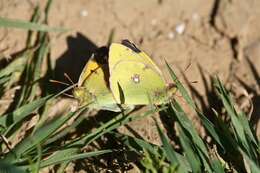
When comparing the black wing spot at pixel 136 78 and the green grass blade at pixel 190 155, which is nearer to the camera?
the green grass blade at pixel 190 155

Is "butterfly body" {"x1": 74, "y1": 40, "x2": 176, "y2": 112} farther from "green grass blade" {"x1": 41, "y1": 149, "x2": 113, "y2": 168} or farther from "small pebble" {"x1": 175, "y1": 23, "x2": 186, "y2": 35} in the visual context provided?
"small pebble" {"x1": 175, "y1": 23, "x2": 186, "y2": 35}

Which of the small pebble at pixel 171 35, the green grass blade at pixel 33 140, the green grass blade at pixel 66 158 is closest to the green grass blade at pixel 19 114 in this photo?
the green grass blade at pixel 33 140

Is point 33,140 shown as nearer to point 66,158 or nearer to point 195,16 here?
point 66,158

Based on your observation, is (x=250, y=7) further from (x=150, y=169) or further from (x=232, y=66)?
(x=150, y=169)

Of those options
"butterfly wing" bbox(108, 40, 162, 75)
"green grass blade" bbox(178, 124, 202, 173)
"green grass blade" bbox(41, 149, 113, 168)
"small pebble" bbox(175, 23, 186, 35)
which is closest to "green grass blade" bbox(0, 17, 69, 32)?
"butterfly wing" bbox(108, 40, 162, 75)

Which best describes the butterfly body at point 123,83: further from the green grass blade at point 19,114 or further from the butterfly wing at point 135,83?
the green grass blade at point 19,114

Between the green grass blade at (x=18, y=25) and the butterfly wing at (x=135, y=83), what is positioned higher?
the green grass blade at (x=18, y=25)

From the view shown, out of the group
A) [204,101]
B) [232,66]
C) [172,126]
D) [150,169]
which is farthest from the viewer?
[232,66]

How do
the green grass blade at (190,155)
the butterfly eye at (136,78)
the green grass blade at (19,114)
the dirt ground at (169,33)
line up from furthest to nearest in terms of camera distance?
the dirt ground at (169,33), the butterfly eye at (136,78), the green grass blade at (19,114), the green grass blade at (190,155)

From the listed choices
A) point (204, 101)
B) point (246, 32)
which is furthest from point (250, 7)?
point (204, 101)
